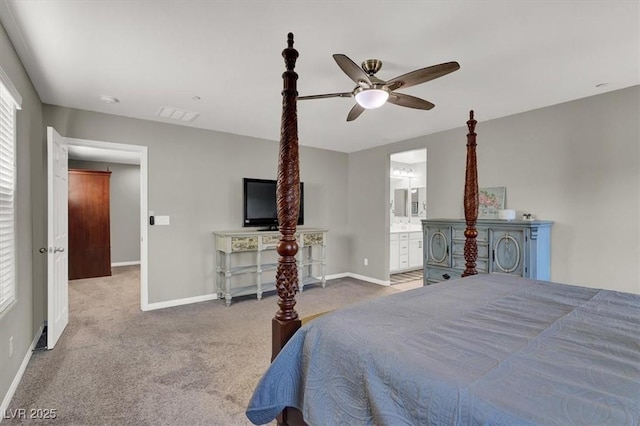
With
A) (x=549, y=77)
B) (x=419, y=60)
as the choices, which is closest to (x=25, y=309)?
(x=419, y=60)

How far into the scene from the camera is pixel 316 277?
18.3ft

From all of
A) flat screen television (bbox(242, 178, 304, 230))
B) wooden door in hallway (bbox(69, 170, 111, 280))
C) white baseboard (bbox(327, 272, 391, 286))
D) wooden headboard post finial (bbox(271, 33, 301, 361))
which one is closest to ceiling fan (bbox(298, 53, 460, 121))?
wooden headboard post finial (bbox(271, 33, 301, 361))

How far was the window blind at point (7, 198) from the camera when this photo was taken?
213cm

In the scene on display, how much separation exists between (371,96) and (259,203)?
10.2 ft

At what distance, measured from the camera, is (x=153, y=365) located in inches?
103

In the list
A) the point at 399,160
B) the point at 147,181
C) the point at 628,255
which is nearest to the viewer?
the point at 628,255

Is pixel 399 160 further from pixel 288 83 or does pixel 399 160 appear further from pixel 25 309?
pixel 25 309

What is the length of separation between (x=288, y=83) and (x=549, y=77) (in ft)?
8.52

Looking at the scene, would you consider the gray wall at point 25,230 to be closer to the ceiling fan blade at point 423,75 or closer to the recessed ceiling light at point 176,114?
the recessed ceiling light at point 176,114

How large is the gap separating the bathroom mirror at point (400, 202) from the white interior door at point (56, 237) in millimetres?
6127

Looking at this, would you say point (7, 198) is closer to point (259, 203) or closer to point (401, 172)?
point (259, 203)

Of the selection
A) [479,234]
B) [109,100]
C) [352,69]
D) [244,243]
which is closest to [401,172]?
[479,234]
